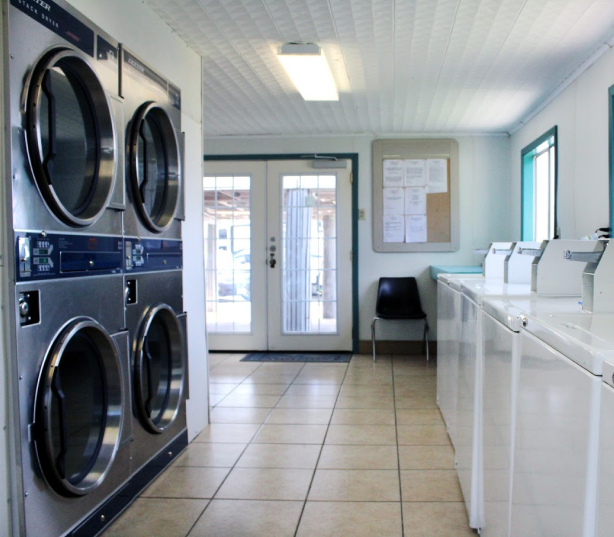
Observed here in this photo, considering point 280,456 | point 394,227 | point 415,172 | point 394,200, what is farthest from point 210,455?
point 415,172

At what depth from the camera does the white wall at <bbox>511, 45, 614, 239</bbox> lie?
344cm

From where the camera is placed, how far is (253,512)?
8.20ft

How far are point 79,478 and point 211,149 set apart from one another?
182 inches

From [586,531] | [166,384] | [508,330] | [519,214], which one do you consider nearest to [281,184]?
[519,214]

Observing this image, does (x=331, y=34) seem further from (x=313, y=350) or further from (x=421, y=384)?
(x=313, y=350)

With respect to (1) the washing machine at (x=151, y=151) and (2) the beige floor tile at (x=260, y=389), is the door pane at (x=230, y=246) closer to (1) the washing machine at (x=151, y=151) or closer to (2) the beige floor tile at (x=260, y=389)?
(2) the beige floor tile at (x=260, y=389)

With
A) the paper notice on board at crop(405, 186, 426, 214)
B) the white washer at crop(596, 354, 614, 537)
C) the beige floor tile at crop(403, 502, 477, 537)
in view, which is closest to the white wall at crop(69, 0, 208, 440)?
the beige floor tile at crop(403, 502, 477, 537)

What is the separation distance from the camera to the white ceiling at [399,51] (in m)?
2.95

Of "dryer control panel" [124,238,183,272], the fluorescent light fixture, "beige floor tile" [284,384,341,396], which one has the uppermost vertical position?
the fluorescent light fixture

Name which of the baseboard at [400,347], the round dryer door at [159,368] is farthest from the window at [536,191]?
the round dryer door at [159,368]

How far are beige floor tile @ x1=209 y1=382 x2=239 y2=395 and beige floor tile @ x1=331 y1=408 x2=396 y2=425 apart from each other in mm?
1010

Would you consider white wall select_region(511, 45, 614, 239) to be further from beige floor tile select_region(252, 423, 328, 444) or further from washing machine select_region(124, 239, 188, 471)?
washing machine select_region(124, 239, 188, 471)

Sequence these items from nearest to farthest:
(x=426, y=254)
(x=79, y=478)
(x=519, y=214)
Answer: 1. (x=79, y=478)
2. (x=519, y=214)
3. (x=426, y=254)

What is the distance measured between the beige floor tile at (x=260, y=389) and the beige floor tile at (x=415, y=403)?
0.92 meters
